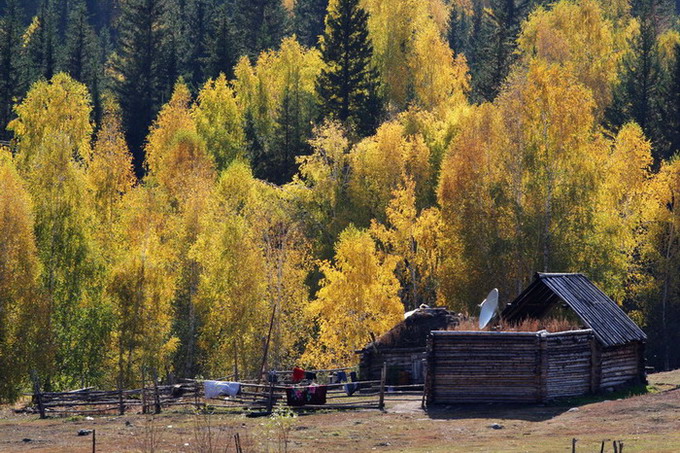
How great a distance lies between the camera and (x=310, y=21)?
4990 inches

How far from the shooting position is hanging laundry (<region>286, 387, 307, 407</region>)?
41.4 m

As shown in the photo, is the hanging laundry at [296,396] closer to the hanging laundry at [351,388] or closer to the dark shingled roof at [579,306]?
the hanging laundry at [351,388]

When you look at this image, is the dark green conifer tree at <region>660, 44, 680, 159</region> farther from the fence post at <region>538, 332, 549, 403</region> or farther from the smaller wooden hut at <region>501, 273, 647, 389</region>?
the fence post at <region>538, 332, 549, 403</region>

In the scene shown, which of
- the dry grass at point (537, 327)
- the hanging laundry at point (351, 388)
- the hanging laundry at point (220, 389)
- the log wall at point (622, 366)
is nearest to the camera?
the dry grass at point (537, 327)

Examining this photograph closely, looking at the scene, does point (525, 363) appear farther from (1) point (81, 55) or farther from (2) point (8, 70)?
(1) point (81, 55)

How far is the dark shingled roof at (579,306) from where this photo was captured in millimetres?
41781

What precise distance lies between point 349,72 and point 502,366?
150ft

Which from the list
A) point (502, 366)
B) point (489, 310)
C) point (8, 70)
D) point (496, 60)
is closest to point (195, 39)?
point (8, 70)

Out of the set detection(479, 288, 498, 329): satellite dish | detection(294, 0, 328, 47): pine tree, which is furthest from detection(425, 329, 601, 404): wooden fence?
detection(294, 0, 328, 47): pine tree

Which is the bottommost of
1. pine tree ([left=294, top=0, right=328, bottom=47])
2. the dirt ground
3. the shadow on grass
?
the dirt ground

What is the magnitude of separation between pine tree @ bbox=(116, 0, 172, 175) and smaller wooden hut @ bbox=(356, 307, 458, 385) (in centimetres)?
4941

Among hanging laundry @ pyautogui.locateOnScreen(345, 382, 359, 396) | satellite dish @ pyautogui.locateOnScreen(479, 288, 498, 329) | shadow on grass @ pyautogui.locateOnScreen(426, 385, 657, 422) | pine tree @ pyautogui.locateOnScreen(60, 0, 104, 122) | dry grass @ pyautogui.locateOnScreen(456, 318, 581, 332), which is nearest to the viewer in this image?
shadow on grass @ pyautogui.locateOnScreen(426, 385, 657, 422)

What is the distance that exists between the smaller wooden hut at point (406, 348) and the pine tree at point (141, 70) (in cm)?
4941

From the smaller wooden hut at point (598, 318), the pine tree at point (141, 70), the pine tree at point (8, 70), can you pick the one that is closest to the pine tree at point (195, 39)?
the pine tree at point (141, 70)
